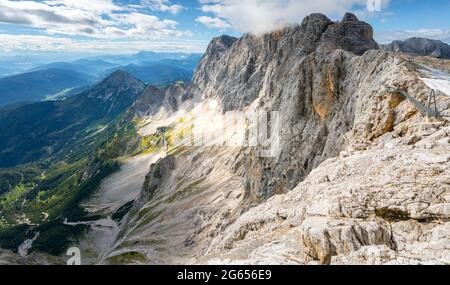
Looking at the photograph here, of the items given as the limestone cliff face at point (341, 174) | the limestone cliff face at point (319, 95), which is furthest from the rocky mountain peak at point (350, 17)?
the limestone cliff face at point (341, 174)

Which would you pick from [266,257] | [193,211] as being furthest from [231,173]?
[266,257]

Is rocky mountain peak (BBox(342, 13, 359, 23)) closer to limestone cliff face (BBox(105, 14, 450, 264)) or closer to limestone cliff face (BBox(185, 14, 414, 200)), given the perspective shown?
limestone cliff face (BBox(185, 14, 414, 200))

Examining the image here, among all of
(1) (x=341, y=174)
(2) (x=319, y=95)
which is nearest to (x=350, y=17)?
(2) (x=319, y=95)

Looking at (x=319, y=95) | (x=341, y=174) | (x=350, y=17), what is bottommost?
(x=341, y=174)

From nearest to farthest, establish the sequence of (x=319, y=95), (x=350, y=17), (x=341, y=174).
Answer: (x=341, y=174) → (x=319, y=95) → (x=350, y=17)

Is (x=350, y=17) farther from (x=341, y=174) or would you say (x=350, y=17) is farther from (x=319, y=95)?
(x=341, y=174)

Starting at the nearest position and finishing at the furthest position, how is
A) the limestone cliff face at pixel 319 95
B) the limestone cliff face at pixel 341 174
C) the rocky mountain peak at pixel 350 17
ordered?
1. the limestone cliff face at pixel 341 174
2. the limestone cliff face at pixel 319 95
3. the rocky mountain peak at pixel 350 17

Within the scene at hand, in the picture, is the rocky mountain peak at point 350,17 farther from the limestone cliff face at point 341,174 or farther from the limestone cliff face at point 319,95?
the limestone cliff face at point 341,174

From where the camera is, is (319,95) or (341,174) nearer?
(341,174)

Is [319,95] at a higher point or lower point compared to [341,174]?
higher

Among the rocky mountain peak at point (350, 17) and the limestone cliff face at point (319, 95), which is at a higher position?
the rocky mountain peak at point (350, 17)

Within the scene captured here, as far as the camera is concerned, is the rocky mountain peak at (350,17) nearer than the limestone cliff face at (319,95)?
No

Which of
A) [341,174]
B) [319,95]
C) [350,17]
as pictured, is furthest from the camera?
[350,17]
